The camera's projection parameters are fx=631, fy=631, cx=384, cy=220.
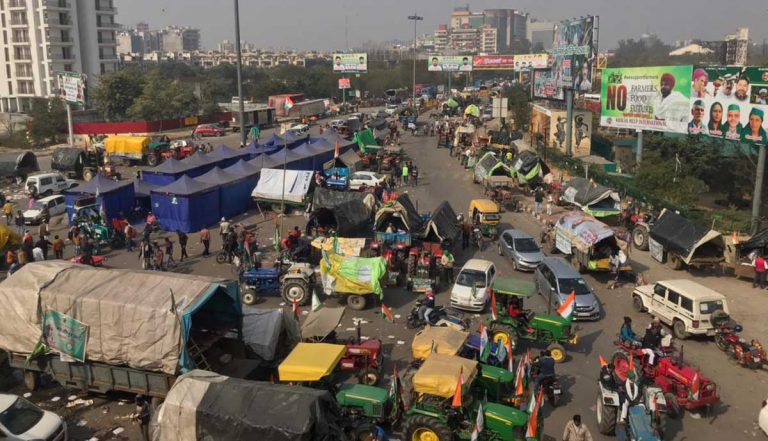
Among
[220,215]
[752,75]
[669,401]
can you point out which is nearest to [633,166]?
[752,75]

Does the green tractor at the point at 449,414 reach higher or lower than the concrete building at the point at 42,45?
lower

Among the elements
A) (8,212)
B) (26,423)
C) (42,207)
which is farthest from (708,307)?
(8,212)

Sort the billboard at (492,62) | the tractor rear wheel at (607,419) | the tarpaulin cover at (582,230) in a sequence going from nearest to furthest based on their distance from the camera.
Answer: the tractor rear wheel at (607,419), the tarpaulin cover at (582,230), the billboard at (492,62)

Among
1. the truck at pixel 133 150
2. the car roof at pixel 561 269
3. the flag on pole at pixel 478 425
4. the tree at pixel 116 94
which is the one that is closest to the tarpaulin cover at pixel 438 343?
the flag on pole at pixel 478 425

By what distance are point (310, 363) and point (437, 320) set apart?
17.1 ft

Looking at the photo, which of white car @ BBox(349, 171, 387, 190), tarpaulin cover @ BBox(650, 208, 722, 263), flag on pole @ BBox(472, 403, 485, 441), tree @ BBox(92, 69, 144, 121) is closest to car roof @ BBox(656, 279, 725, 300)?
tarpaulin cover @ BBox(650, 208, 722, 263)

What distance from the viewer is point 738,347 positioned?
1540cm

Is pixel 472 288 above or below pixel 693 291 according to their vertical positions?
below

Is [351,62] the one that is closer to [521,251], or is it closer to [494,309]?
[521,251]

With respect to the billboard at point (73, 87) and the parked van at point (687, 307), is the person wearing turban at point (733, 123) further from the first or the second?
the billboard at point (73, 87)

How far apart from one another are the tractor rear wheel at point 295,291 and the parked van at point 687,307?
32.8 feet

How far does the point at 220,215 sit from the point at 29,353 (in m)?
16.3

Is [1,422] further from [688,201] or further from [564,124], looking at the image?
[564,124]

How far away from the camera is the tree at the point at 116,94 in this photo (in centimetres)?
6775
